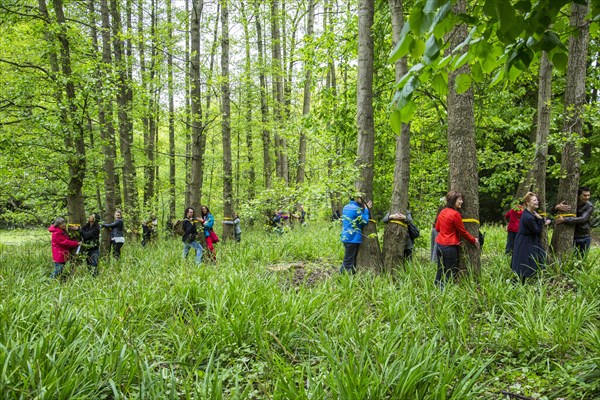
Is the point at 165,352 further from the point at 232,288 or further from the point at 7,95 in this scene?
→ the point at 7,95

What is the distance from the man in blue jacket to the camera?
21.5 ft

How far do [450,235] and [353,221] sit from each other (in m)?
1.62

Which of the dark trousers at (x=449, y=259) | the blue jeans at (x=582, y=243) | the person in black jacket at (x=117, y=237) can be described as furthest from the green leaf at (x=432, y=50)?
the person in black jacket at (x=117, y=237)

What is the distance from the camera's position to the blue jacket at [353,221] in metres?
6.54

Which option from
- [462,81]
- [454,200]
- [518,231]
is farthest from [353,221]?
[462,81]

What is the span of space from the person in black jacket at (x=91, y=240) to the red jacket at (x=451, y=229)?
7.69 m

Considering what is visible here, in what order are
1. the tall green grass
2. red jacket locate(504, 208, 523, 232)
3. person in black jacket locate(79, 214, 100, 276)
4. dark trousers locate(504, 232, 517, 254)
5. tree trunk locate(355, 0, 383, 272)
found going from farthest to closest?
person in black jacket locate(79, 214, 100, 276), dark trousers locate(504, 232, 517, 254), red jacket locate(504, 208, 523, 232), tree trunk locate(355, 0, 383, 272), the tall green grass

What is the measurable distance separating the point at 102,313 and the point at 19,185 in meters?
8.10

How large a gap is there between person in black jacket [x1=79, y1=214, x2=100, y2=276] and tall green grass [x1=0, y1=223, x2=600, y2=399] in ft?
9.43

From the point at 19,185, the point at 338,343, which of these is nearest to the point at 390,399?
the point at 338,343

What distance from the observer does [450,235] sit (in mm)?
5699

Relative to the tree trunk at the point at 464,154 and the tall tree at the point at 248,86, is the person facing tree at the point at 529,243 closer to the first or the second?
the tree trunk at the point at 464,154

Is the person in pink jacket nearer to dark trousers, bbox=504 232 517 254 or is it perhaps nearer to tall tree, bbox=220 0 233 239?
tall tree, bbox=220 0 233 239

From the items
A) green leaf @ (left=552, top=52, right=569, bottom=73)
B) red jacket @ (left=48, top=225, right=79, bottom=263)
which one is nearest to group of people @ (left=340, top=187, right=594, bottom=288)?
green leaf @ (left=552, top=52, right=569, bottom=73)
